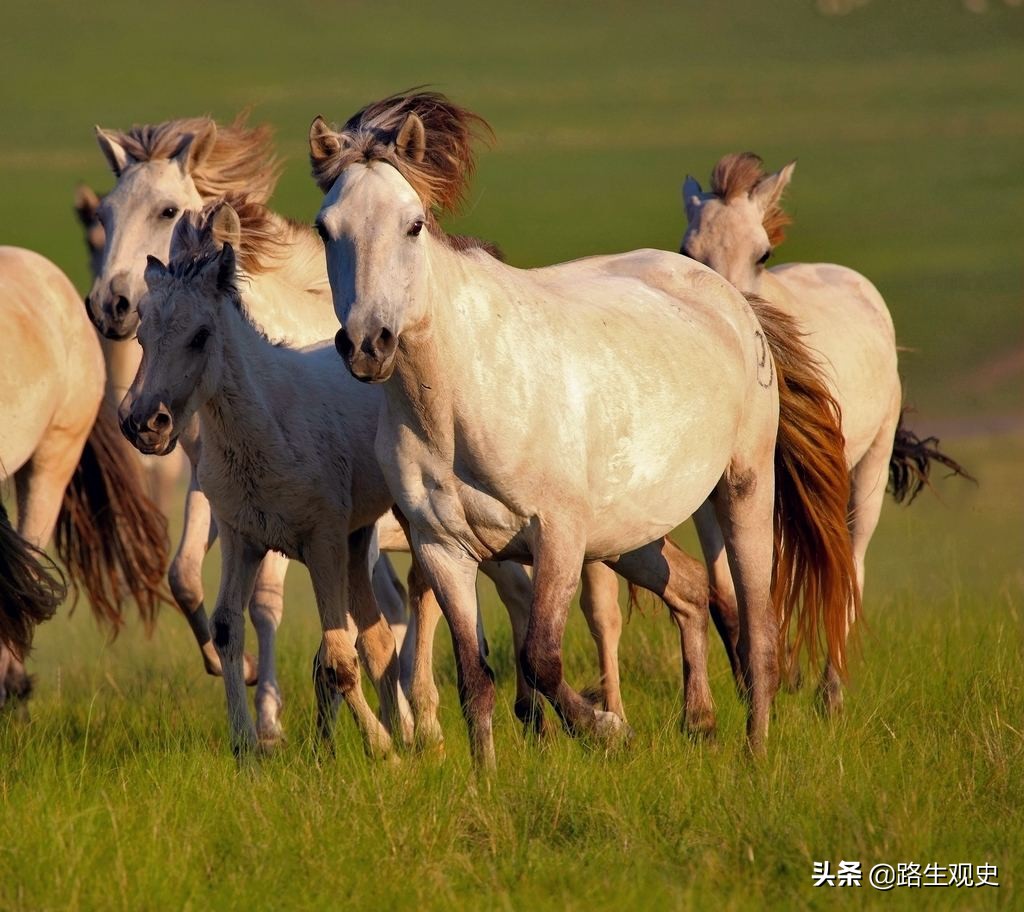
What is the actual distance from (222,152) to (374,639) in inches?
109

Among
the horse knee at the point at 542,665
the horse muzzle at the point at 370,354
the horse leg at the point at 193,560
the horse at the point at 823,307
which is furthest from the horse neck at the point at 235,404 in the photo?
the horse at the point at 823,307

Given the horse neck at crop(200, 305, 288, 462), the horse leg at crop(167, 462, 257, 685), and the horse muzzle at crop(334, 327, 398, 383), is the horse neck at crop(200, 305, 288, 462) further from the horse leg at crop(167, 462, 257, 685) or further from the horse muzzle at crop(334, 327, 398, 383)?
the horse leg at crop(167, 462, 257, 685)

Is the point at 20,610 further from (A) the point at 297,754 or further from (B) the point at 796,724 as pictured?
(B) the point at 796,724

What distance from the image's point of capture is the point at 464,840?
14.9 feet

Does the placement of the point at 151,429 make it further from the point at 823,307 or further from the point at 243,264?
the point at 823,307

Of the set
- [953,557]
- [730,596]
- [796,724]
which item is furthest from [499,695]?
[953,557]

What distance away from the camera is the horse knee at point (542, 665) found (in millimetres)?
4973

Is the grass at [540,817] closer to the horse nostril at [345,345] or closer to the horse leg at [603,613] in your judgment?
the horse leg at [603,613]

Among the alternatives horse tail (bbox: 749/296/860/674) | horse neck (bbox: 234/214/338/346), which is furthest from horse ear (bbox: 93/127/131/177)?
horse tail (bbox: 749/296/860/674)

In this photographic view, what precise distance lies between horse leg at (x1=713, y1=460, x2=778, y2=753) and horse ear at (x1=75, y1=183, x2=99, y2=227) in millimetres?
6024

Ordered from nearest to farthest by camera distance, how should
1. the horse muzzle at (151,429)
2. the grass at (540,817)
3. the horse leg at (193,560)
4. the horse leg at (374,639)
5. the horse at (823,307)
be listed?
1. the grass at (540,817)
2. the horse muzzle at (151,429)
3. the horse leg at (374,639)
4. the horse leg at (193,560)
5. the horse at (823,307)

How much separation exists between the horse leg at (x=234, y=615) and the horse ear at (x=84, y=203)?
521 cm

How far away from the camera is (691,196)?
803 centimetres

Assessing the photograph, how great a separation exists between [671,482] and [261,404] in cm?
156
